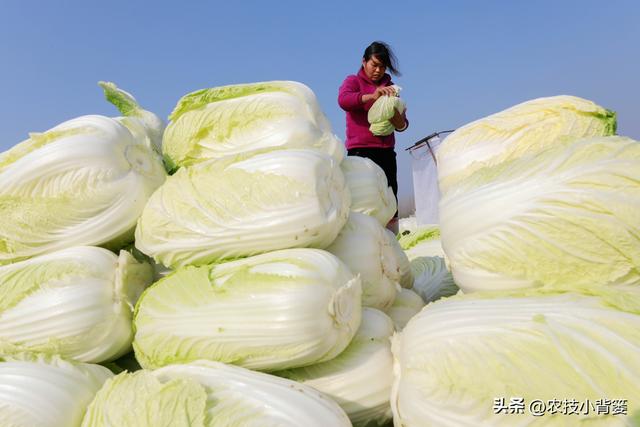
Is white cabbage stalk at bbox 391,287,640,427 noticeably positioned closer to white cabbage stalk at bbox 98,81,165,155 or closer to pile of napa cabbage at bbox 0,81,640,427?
pile of napa cabbage at bbox 0,81,640,427

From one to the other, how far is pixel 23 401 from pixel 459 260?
1.92 metres

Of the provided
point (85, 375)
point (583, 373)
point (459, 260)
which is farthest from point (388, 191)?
point (85, 375)

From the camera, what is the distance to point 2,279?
224 centimetres

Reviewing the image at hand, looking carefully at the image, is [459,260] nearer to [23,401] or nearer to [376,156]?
[23,401]

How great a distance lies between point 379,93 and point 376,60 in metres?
0.49

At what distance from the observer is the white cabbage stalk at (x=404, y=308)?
281 cm

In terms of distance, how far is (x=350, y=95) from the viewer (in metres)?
6.24

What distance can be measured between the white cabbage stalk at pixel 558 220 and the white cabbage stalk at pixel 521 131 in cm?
39

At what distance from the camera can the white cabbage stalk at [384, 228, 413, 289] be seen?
115 inches

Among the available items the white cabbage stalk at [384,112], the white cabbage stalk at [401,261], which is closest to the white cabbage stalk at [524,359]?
the white cabbage stalk at [401,261]

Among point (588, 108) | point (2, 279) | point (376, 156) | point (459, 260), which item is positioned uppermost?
point (588, 108)

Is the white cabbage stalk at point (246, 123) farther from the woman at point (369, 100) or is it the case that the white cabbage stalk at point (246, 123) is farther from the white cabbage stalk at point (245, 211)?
the woman at point (369, 100)

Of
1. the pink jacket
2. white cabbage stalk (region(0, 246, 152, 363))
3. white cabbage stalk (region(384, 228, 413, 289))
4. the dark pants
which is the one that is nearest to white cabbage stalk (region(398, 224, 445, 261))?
white cabbage stalk (region(384, 228, 413, 289))

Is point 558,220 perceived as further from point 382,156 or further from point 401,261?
point 382,156
